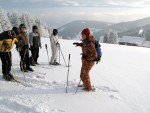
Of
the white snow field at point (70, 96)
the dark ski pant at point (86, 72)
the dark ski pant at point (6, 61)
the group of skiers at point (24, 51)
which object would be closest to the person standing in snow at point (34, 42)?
the group of skiers at point (24, 51)

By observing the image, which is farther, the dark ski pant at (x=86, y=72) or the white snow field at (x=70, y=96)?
the dark ski pant at (x=86, y=72)

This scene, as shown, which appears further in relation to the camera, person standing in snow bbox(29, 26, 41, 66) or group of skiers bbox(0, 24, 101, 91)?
person standing in snow bbox(29, 26, 41, 66)

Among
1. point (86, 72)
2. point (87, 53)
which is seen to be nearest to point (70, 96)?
point (86, 72)

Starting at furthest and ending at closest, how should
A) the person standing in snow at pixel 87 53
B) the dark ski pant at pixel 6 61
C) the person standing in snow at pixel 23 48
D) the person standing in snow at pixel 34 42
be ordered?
the person standing in snow at pixel 34 42 < the person standing in snow at pixel 23 48 < the dark ski pant at pixel 6 61 < the person standing in snow at pixel 87 53

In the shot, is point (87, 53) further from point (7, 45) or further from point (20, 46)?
point (20, 46)

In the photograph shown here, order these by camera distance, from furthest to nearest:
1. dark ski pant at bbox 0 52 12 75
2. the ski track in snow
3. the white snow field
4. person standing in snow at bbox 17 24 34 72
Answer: person standing in snow at bbox 17 24 34 72 < dark ski pant at bbox 0 52 12 75 < the white snow field < the ski track in snow

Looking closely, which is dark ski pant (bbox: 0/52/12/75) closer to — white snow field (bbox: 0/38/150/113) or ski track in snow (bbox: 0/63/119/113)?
white snow field (bbox: 0/38/150/113)

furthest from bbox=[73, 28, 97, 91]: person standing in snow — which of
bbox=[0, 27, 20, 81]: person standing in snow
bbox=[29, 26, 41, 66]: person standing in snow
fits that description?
bbox=[29, 26, 41, 66]: person standing in snow

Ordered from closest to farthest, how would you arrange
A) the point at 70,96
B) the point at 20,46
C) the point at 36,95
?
the point at 36,95
the point at 70,96
the point at 20,46

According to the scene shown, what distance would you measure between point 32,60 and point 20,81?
3893 mm

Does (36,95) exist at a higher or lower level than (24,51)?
lower

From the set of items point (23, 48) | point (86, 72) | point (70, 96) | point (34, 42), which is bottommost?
point (70, 96)

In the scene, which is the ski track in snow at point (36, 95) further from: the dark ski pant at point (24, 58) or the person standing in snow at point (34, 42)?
the person standing in snow at point (34, 42)

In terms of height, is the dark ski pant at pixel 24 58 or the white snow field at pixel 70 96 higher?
the dark ski pant at pixel 24 58
